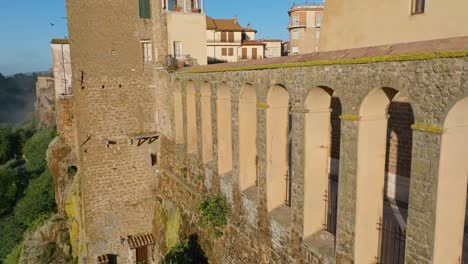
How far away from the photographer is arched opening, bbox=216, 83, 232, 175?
407 inches

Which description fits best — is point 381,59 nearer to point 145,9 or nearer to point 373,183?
point 373,183

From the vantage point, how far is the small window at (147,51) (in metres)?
14.8

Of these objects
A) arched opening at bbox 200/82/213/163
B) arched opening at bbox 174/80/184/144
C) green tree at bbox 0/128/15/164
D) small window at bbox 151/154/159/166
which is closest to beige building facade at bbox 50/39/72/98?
small window at bbox 151/154/159/166

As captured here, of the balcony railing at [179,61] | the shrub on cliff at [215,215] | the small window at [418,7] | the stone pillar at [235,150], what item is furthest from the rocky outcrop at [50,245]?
the small window at [418,7]

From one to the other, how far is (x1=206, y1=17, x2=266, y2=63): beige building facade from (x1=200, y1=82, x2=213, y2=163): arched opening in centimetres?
2332

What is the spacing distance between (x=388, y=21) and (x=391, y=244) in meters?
5.67

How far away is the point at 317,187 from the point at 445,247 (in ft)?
8.62

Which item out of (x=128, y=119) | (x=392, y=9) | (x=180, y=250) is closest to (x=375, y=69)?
(x=392, y=9)

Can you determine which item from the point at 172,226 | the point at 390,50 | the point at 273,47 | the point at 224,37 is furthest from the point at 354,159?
the point at 273,47

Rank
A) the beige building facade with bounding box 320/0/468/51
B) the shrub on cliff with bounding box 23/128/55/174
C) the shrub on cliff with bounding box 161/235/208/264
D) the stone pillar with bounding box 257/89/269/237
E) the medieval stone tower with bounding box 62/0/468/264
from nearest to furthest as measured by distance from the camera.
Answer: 1. the medieval stone tower with bounding box 62/0/468/264
2. the beige building facade with bounding box 320/0/468/51
3. the stone pillar with bounding box 257/89/269/237
4. the shrub on cliff with bounding box 161/235/208/264
5. the shrub on cliff with bounding box 23/128/55/174

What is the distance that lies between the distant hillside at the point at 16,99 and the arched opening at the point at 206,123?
76555 millimetres

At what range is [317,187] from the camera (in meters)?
7.02

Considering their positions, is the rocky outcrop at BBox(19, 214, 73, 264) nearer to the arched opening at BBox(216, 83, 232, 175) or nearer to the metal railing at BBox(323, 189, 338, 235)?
the arched opening at BBox(216, 83, 232, 175)

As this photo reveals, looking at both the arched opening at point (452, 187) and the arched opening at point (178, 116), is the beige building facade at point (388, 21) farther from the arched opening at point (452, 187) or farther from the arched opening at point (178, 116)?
the arched opening at point (178, 116)
